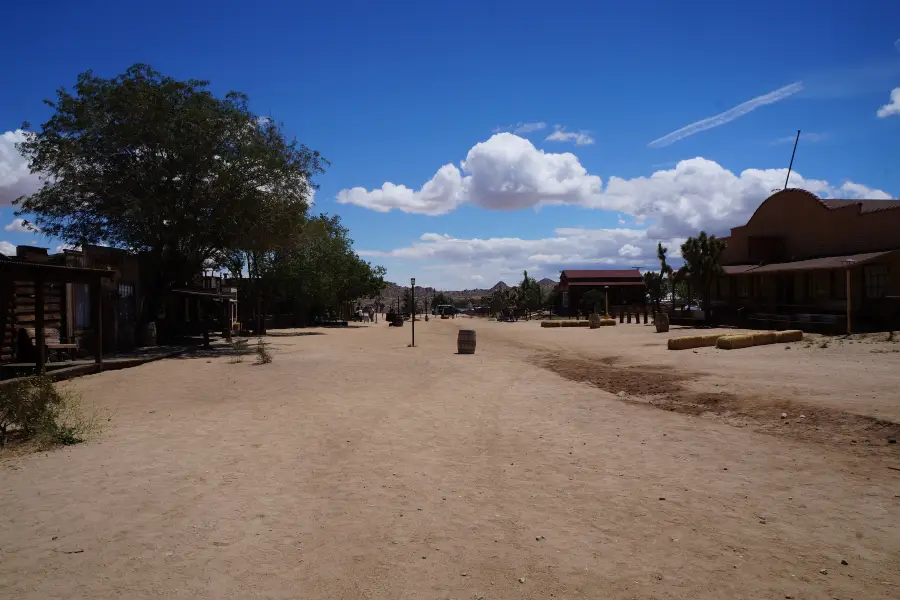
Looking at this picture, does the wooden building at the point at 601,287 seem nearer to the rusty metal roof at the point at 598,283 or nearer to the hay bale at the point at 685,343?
the rusty metal roof at the point at 598,283

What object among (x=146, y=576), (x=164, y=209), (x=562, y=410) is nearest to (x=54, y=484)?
(x=146, y=576)

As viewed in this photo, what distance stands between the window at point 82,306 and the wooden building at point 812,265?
26.4 m

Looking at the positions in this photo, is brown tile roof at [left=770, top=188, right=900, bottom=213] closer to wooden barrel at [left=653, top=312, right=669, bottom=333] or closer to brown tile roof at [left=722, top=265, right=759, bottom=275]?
brown tile roof at [left=722, top=265, right=759, bottom=275]

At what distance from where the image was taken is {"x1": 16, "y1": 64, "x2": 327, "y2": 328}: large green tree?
22906 mm

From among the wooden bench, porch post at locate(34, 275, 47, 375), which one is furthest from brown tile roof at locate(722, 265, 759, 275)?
porch post at locate(34, 275, 47, 375)

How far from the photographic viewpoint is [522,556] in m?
4.58

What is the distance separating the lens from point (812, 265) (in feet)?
90.2

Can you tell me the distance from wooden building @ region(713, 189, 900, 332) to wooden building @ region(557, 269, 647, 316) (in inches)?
870

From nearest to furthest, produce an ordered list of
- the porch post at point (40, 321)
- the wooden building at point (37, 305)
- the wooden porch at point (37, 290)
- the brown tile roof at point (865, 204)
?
the wooden porch at point (37, 290)
the porch post at point (40, 321)
the wooden building at point (37, 305)
the brown tile roof at point (865, 204)

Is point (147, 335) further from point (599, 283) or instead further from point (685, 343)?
point (599, 283)

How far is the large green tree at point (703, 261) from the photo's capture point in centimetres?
3384

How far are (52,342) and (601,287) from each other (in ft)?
167

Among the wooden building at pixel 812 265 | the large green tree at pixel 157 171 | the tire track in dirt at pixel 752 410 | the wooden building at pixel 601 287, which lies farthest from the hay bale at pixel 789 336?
the wooden building at pixel 601 287

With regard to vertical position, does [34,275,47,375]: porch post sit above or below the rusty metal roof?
below
